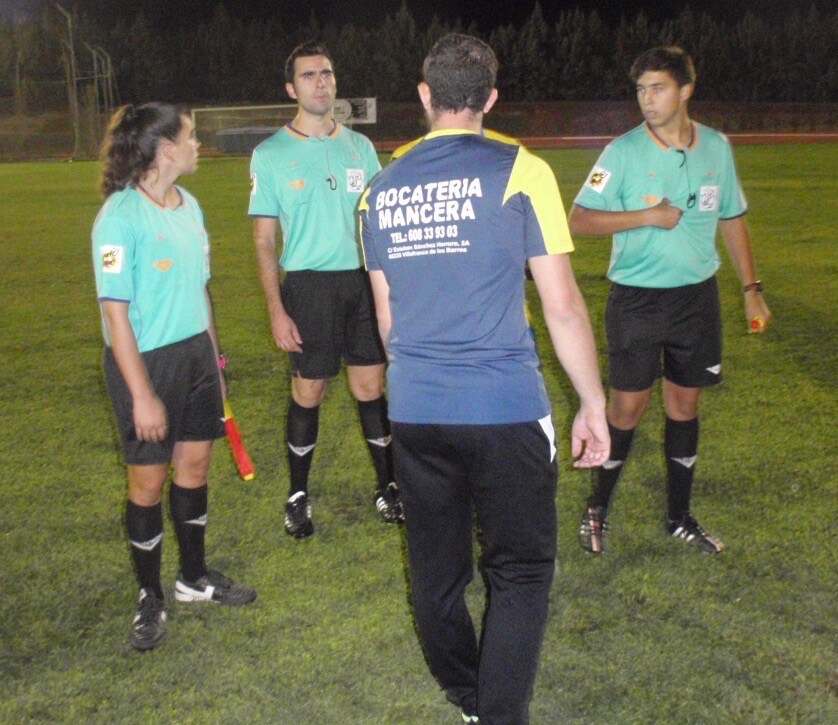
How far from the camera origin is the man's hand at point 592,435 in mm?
2609

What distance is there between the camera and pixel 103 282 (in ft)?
10.6

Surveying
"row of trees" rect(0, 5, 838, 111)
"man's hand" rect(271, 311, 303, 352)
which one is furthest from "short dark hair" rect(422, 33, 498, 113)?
"row of trees" rect(0, 5, 838, 111)

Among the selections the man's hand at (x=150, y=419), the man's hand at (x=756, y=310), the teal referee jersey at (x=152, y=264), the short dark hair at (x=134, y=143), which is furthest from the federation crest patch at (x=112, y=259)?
the man's hand at (x=756, y=310)

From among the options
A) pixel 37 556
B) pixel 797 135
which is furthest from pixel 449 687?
pixel 797 135

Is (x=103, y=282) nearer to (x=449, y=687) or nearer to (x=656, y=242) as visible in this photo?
(x=449, y=687)

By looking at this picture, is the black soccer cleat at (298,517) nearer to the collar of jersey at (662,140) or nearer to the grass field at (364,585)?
the grass field at (364,585)

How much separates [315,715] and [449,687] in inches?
18.5

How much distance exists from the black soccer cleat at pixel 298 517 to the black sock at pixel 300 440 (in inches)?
2.0

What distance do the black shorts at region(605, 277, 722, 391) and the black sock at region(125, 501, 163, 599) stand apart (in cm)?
198

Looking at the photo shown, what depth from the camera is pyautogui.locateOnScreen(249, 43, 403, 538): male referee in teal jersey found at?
431 cm

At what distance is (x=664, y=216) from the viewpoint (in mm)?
3867

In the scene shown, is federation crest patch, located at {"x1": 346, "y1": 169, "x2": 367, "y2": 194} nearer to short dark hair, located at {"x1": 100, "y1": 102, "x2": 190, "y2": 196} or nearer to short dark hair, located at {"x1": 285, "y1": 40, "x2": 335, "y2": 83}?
short dark hair, located at {"x1": 285, "y1": 40, "x2": 335, "y2": 83}

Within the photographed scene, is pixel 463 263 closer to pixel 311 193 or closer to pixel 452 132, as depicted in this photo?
pixel 452 132

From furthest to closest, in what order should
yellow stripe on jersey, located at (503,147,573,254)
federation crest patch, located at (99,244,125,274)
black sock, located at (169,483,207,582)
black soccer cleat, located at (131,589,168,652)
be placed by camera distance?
1. black sock, located at (169,483,207,582)
2. black soccer cleat, located at (131,589,168,652)
3. federation crest patch, located at (99,244,125,274)
4. yellow stripe on jersey, located at (503,147,573,254)
